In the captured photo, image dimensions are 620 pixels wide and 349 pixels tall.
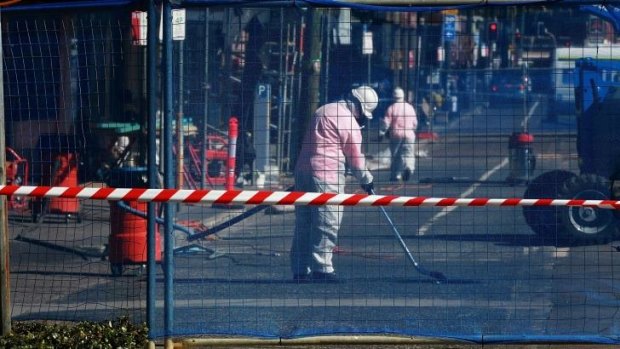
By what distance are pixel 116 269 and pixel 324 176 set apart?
2923mm

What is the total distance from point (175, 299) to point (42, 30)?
202cm

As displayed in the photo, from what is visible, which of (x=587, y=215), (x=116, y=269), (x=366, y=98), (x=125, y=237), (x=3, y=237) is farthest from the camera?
(x=587, y=215)

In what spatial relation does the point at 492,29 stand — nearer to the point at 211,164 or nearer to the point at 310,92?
the point at 211,164

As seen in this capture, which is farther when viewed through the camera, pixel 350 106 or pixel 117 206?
pixel 117 206

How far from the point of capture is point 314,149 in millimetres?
6922

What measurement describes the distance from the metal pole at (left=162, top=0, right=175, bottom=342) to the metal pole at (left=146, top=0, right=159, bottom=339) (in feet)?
0.21

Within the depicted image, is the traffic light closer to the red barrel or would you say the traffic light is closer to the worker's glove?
the red barrel

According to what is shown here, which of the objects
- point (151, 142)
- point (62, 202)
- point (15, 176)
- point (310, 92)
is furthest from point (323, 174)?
point (15, 176)

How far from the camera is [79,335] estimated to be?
250 inches

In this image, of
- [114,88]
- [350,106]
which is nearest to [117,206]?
[114,88]

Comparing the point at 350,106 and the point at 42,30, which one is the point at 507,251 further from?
the point at 42,30

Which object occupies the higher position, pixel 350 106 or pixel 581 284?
pixel 350 106

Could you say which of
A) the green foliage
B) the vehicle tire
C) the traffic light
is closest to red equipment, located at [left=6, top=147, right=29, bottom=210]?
the green foliage

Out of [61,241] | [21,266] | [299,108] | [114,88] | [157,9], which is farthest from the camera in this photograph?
[61,241]
